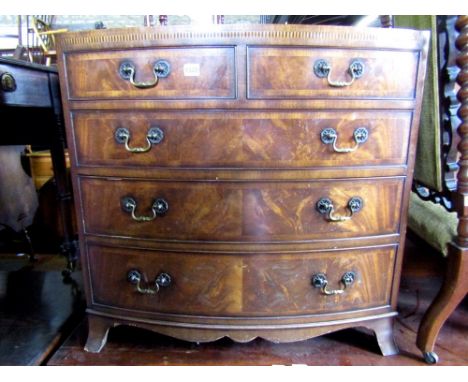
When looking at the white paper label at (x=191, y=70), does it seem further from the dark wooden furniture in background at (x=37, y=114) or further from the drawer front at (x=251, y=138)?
the dark wooden furniture in background at (x=37, y=114)

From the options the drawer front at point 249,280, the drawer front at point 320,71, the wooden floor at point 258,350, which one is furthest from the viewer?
the wooden floor at point 258,350

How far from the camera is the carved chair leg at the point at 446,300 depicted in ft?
2.77

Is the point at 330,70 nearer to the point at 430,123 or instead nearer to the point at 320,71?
the point at 320,71

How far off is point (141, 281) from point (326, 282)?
501 millimetres

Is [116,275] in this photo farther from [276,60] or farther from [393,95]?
[393,95]

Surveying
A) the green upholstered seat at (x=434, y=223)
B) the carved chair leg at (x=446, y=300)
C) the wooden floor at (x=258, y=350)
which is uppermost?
the green upholstered seat at (x=434, y=223)

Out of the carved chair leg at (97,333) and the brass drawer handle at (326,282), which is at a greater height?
the brass drawer handle at (326,282)

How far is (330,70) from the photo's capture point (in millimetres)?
775

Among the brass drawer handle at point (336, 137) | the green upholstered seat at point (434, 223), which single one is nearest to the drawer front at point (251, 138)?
the brass drawer handle at point (336, 137)

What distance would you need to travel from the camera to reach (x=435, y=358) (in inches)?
37.0

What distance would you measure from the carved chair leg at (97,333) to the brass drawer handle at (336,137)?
797 mm

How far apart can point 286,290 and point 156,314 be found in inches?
14.5

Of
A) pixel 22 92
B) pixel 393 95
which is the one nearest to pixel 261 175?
pixel 393 95

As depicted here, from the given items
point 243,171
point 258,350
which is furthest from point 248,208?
point 258,350
